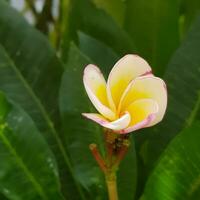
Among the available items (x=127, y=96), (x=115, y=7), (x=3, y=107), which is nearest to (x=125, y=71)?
(x=127, y=96)

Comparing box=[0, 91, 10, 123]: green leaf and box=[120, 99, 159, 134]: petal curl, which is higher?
box=[120, 99, 159, 134]: petal curl

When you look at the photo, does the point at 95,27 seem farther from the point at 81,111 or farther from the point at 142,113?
the point at 142,113

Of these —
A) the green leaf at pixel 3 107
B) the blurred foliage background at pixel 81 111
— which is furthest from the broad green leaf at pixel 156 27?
the green leaf at pixel 3 107

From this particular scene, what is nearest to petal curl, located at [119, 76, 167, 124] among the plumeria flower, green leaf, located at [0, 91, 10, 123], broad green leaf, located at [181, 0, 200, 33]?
the plumeria flower

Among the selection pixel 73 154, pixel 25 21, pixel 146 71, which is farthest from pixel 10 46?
pixel 146 71

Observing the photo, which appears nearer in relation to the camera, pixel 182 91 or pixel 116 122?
pixel 116 122

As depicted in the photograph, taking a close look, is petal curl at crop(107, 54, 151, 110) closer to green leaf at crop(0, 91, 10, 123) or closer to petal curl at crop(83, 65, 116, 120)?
petal curl at crop(83, 65, 116, 120)

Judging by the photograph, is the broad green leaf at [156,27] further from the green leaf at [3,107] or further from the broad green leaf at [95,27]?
the green leaf at [3,107]

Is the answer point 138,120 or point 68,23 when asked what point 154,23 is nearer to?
point 68,23
